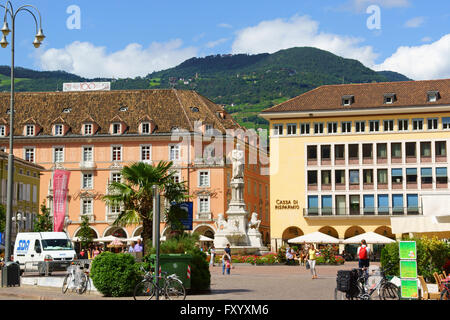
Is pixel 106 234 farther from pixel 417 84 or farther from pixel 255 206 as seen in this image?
pixel 417 84

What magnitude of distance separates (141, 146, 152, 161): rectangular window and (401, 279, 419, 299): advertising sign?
2589 inches

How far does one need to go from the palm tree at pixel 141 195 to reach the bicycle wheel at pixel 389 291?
16732mm

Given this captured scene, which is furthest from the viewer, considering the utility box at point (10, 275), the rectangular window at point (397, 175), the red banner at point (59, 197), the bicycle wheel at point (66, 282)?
the rectangular window at point (397, 175)

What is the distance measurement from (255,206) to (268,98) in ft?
361

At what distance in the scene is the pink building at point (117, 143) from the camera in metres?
81.8

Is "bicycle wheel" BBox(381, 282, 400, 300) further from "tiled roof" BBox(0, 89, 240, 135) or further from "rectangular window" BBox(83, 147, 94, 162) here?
"rectangular window" BBox(83, 147, 94, 162)

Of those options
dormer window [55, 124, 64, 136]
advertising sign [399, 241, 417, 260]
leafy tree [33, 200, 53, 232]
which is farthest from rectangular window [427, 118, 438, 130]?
advertising sign [399, 241, 417, 260]

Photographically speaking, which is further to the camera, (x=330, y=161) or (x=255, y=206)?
(x=255, y=206)

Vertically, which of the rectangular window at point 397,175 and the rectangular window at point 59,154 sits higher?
the rectangular window at point 59,154

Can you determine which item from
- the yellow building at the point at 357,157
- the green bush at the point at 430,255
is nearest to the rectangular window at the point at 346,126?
the yellow building at the point at 357,157

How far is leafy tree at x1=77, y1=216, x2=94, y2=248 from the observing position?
77.4 m

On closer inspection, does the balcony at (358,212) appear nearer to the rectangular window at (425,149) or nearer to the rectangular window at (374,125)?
the rectangular window at (425,149)

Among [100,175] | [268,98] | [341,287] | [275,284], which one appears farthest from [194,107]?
[268,98]
